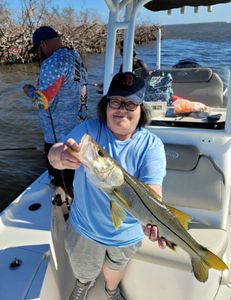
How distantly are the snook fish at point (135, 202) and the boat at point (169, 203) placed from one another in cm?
84

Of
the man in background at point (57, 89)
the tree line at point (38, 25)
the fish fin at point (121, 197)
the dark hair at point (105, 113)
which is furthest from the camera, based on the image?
the tree line at point (38, 25)

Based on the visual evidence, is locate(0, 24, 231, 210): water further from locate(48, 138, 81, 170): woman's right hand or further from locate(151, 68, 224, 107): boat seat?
locate(48, 138, 81, 170): woman's right hand

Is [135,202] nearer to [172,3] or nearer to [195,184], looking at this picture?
[195,184]

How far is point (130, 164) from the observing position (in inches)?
81.5

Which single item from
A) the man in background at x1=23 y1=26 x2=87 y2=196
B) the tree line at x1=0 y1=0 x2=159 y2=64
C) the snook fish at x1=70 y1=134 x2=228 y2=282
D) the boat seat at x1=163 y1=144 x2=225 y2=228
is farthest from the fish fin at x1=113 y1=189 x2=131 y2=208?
the tree line at x1=0 y1=0 x2=159 y2=64

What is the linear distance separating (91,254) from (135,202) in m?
0.74

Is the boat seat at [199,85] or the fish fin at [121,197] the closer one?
the fish fin at [121,197]

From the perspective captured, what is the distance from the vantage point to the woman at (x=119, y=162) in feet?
6.72

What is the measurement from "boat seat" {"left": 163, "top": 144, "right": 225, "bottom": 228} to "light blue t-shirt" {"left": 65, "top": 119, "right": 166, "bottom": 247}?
992mm

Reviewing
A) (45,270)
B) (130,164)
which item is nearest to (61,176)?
(45,270)

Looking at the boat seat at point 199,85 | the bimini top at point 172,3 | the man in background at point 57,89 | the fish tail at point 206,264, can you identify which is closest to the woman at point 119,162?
the fish tail at point 206,264

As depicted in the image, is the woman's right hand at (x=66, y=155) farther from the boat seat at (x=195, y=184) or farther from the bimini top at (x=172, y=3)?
the bimini top at (x=172, y=3)

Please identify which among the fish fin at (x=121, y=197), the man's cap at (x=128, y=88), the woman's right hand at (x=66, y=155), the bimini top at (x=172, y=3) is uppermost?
the bimini top at (x=172, y=3)

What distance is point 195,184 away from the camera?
308cm
